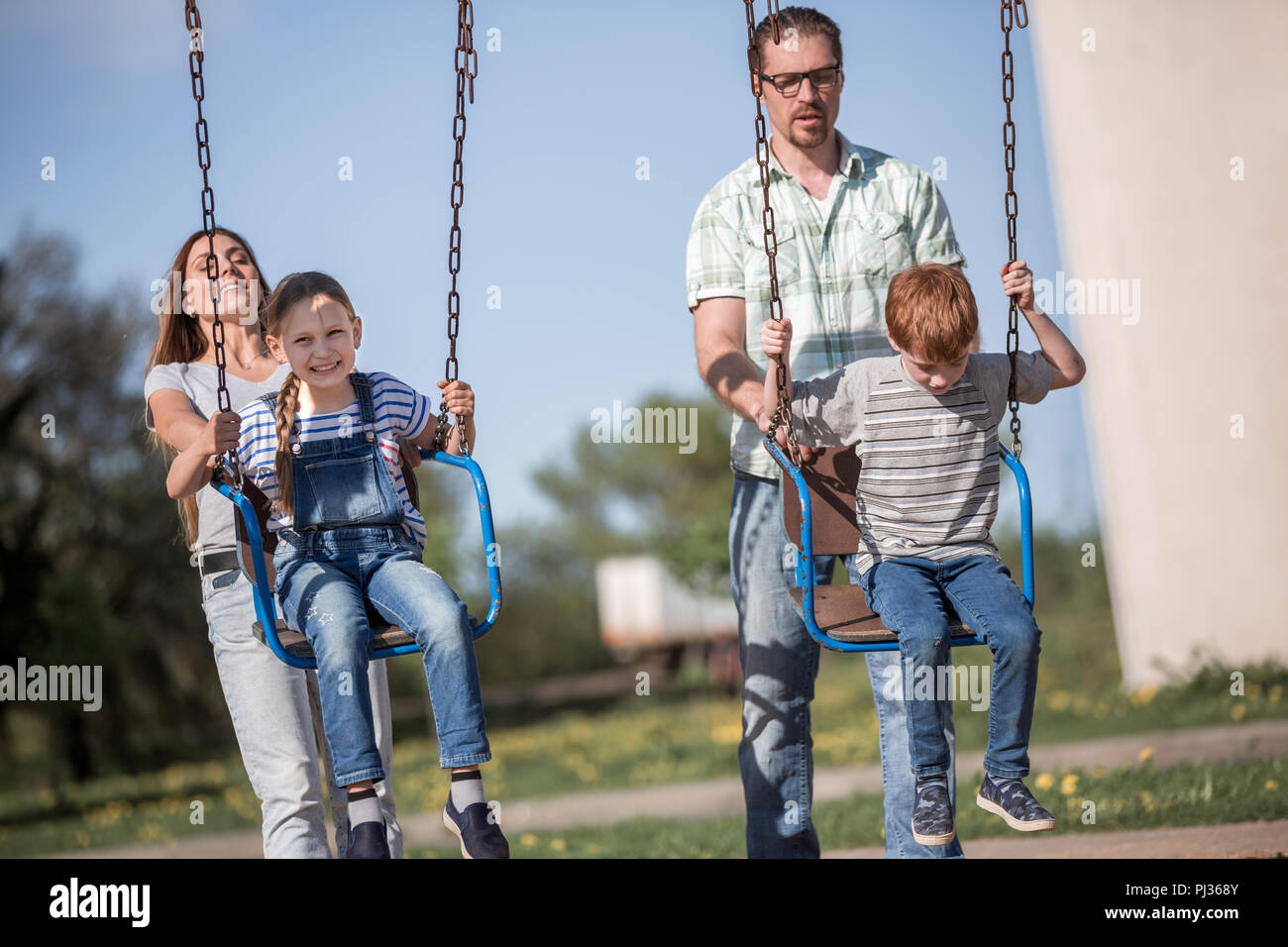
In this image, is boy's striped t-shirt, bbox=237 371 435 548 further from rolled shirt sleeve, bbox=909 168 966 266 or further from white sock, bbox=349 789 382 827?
rolled shirt sleeve, bbox=909 168 966 266

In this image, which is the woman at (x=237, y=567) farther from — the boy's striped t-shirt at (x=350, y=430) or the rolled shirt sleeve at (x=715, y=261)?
the rolled shirt sleeve at (x=715, y=261)

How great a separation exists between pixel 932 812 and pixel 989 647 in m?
0.44

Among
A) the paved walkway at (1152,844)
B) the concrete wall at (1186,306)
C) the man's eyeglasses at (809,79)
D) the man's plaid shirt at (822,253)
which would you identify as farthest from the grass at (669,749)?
the man's eyeglasses at (809,79)

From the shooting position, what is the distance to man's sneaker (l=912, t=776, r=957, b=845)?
3.14 m

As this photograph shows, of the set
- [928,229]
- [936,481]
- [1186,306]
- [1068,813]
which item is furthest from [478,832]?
[1186,306]

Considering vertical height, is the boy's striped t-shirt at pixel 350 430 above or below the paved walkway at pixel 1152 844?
above

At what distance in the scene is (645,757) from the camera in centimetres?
1288

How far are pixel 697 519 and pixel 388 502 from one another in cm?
1359

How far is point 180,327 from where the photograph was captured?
383cm

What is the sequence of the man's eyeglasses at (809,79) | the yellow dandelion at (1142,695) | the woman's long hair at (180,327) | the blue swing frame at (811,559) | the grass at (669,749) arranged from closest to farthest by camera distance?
the blue swing frame at (811,559)
the man's eyeglasses at (809,79)
the woman's long hair at (180,327)
the grass at (669,749)
the yellow dandelion at (1142,695)

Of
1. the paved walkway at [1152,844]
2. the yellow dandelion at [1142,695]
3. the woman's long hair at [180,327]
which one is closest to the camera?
the woman's long hair at [180,327]

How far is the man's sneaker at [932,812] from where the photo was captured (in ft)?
10.3

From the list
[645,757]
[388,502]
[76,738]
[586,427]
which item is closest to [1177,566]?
[645,757]
